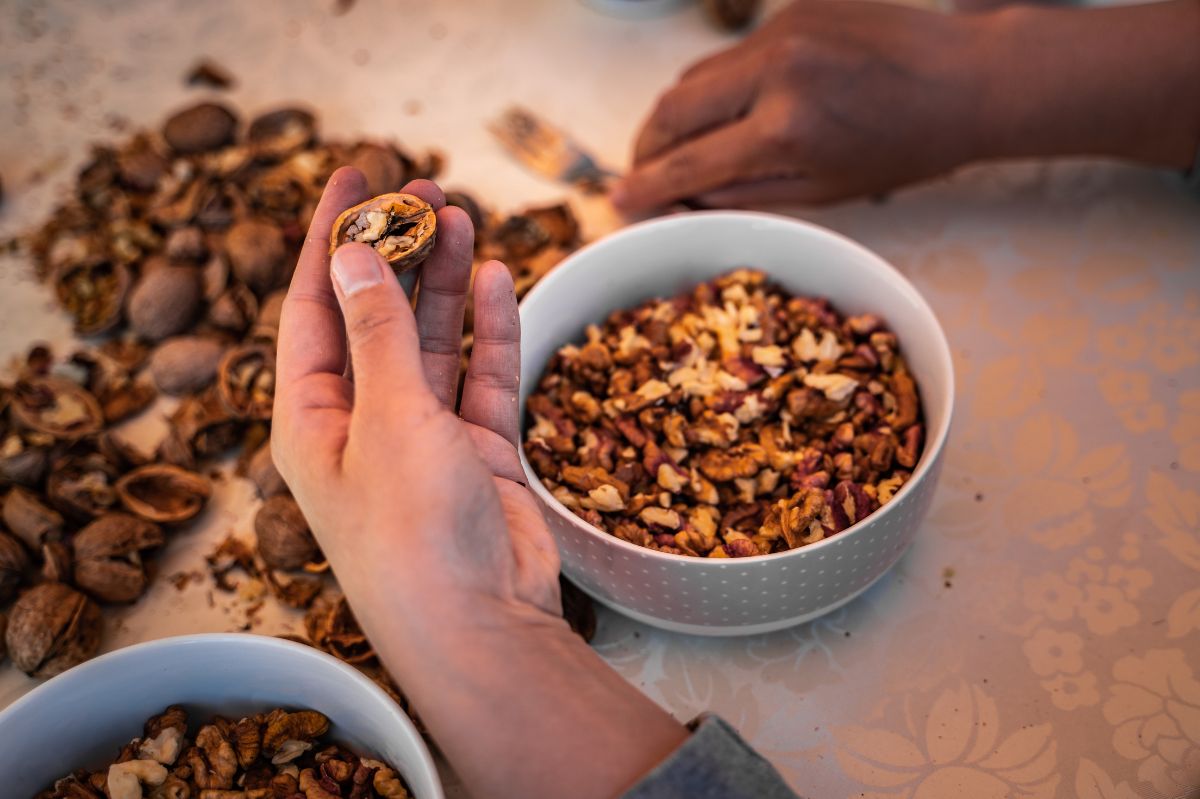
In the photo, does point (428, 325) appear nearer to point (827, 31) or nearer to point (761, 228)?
point (761, 228)

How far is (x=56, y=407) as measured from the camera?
41.0 inches

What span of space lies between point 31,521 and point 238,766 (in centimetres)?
37

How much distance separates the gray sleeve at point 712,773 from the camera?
1.85 feet

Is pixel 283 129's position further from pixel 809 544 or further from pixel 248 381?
pixel 809 544

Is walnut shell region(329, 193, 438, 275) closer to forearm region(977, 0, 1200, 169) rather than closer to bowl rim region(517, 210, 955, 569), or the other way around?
bowl rim region(517, 210, 955, 569)

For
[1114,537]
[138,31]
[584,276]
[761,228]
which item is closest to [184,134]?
[138,31]

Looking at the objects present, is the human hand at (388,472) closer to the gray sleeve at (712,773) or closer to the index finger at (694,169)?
the gray sleeve at (712,773)

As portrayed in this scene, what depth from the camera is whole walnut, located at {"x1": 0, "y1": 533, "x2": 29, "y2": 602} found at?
903 millimetres

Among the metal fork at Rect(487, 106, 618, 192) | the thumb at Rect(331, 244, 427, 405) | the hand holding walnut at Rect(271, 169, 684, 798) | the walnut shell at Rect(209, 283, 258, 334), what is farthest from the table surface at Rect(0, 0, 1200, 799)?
the thumb at Rect(331, 244, 427, 405)

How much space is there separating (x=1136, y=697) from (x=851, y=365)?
1.21 feet

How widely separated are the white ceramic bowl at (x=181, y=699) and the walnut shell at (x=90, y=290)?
1.81 ft

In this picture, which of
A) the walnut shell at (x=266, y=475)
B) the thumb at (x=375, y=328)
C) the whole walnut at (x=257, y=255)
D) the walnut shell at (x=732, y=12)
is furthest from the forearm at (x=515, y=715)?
the walnut shell at (x=732, y=12)

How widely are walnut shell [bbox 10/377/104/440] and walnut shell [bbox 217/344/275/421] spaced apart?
0.14 metres

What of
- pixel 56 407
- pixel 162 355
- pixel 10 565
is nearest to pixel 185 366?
pixel 162 355
